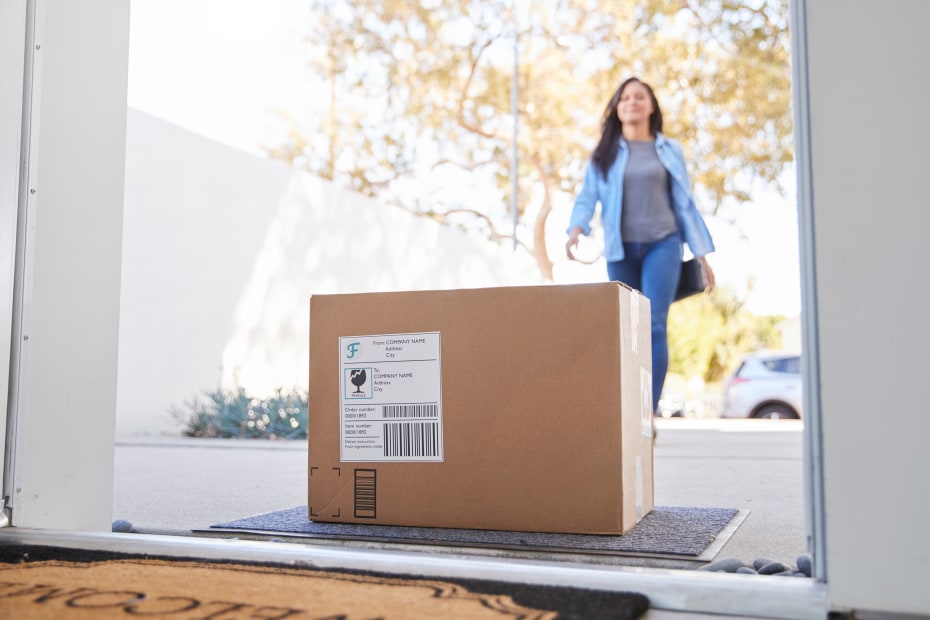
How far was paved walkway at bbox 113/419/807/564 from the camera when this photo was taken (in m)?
1.75

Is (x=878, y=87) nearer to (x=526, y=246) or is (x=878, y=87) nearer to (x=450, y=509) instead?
(x=450, y=509)

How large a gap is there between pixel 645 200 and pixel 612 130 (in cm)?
35

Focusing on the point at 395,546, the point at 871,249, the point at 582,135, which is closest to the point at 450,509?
the point at 395,546

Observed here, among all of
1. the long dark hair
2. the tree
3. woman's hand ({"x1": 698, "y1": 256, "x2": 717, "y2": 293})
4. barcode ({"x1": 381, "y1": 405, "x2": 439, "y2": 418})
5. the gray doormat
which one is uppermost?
the tree

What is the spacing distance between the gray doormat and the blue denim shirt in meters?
1.28

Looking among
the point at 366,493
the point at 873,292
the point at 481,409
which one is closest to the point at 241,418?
the point at 366,493

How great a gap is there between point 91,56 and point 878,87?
1.25m

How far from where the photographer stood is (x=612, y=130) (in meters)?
3.16

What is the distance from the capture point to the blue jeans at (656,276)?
279 cm

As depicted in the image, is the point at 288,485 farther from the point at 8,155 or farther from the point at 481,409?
the point at 8,155

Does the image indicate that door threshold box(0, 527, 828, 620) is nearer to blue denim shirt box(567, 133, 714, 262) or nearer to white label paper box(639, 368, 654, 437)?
white label paper box(639, 368, 654, 437)

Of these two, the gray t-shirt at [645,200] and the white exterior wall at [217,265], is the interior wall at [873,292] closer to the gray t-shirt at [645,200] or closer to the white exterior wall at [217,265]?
the gray t-shirt at [645,200]

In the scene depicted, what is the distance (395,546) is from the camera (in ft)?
4.84

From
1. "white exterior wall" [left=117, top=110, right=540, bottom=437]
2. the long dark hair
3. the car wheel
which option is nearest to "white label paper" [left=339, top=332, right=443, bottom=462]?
the long dark hair
